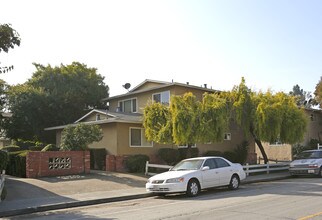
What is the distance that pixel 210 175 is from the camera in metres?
15.5

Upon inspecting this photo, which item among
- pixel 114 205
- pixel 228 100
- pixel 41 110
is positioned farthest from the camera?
pixel 41 110

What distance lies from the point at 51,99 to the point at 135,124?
1379 centimetres

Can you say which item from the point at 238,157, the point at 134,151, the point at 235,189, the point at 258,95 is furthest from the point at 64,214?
the point at 238,157

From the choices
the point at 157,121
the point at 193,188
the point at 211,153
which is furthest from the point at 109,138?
the point at 193,188

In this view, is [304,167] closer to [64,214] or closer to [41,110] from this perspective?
[64,214]

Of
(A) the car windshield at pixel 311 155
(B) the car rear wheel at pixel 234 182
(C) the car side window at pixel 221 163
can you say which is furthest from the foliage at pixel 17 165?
(A) the car windshield at pixel 311 155

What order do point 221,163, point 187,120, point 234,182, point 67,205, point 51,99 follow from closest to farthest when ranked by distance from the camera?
1. point 67,205
2. point 221,163
3. point 234,182
4. point 187,120
5. point 51,99

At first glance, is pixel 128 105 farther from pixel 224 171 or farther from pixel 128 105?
pixel 224 171

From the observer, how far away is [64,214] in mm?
11602

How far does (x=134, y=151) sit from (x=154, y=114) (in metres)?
4.50

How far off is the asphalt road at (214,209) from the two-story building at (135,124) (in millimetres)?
11085

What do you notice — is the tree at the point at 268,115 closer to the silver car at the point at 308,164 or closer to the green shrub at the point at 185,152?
the silver car at the point at 308,164

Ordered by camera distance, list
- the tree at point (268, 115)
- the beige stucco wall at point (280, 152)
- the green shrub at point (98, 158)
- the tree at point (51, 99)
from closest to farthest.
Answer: the tree at point (268, 115) → the green shrub at point (98, 158) → the tree at point (51, 99) → the beige stucco wall at point (280, 152)

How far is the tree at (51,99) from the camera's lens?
3516 cm
